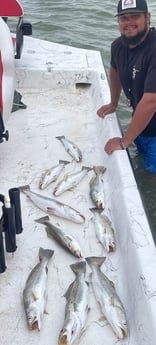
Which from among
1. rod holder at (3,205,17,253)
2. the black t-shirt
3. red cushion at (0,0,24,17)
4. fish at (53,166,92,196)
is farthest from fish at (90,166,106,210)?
red cushion at (0,0,24,17)

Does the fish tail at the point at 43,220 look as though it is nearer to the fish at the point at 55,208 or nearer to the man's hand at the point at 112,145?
the fish at the point at 55,208

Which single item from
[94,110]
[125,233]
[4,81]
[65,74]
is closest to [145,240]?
[125,233]

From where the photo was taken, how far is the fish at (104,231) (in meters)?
3.23

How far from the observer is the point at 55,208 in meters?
3.55

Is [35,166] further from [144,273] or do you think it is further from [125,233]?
[144,273]

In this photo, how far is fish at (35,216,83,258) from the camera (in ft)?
10.4

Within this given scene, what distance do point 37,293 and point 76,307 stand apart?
0.24 meters

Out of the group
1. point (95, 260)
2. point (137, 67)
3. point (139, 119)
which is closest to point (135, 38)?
point (137, 67)

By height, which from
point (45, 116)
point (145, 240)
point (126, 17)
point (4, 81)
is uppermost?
point (126, 17)

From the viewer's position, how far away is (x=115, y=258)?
319 centimetres

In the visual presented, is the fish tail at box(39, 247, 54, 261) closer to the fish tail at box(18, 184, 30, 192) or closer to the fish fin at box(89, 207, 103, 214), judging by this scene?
the fish fin at box(89, 207, 103, 214)

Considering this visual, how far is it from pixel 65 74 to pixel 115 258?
2722 millimetres

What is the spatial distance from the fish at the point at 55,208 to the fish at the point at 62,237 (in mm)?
104

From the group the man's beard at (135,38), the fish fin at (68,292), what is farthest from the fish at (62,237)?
the man's beard at (135,38)
